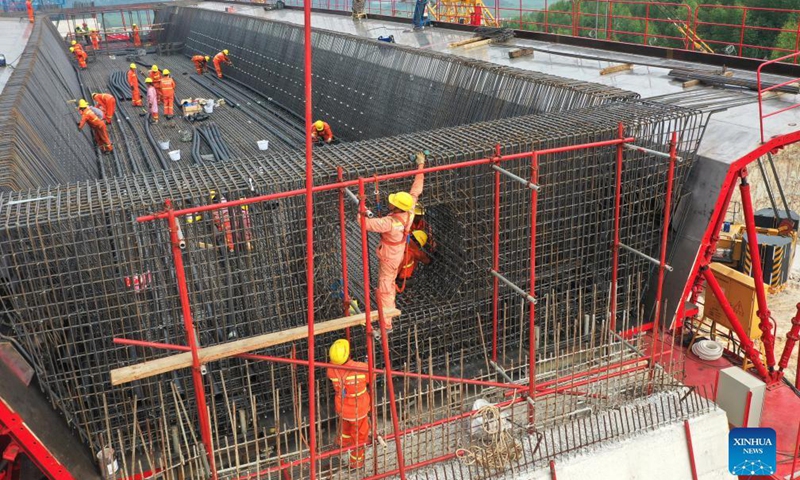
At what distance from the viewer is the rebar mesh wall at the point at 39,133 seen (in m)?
9.47

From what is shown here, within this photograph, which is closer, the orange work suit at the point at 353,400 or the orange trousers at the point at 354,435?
the orange work suit at the point at 353,400

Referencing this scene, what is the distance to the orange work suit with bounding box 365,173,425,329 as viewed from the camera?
7086 mm

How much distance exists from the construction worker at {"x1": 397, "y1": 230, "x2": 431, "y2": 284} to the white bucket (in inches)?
167

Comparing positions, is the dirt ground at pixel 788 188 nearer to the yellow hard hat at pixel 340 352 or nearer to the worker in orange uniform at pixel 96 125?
the yellow hard hat at pixel 340 352

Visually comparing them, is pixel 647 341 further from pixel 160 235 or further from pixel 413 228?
pixel 160 235

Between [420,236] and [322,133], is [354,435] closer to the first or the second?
[420,236]

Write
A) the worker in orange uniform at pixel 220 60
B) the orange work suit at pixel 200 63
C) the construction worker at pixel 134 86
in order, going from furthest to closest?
the orange work suit at pixel 200 63
the worker in orange uniform at pixel 220 60
the construction worker at pixel 134 86

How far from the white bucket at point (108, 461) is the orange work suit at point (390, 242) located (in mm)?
3103

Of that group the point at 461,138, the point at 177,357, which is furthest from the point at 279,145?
the point at 177,357

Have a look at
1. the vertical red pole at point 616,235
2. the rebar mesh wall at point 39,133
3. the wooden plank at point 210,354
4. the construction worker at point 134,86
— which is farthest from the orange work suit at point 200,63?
the wooden plank at point 210,354

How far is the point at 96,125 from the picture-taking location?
51.1 feet

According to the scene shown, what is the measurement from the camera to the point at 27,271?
20.4 feet

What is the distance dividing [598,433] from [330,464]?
10.1ft

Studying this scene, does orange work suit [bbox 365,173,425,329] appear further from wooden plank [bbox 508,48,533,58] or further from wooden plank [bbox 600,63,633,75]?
wooden plank [bbox 508,48,533,58]
